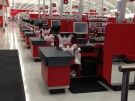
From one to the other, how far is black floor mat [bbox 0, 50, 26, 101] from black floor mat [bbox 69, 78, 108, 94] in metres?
0.98

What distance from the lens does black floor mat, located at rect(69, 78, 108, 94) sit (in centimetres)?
394

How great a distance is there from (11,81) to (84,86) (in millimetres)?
1500

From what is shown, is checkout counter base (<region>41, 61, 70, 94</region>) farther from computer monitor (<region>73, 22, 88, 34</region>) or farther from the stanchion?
computer monitor (<region>73, 22, 88, 34</region>)

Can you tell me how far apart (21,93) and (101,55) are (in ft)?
5.75

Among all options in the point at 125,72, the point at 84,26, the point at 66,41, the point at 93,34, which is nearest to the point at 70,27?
the point at 93,34

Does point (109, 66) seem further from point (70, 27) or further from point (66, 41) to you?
point (70, 27)

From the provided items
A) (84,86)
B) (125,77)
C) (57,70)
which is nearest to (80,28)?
(84,86)

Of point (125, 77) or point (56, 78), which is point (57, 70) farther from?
point (125, 77)

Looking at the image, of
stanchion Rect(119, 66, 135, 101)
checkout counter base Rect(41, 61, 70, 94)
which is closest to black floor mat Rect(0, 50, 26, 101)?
checkout counter base Rect(41, 61, 70, 94)

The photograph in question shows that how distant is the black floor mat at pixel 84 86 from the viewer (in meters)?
3.94

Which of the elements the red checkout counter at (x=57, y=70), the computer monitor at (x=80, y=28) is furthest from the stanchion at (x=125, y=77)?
the computer monitor at (x=80, y=28)

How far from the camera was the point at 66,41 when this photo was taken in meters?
4.54

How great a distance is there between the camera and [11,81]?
432cm

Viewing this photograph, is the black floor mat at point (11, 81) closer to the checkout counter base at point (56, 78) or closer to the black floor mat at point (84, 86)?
the checkout counter base at point (56, 78)
